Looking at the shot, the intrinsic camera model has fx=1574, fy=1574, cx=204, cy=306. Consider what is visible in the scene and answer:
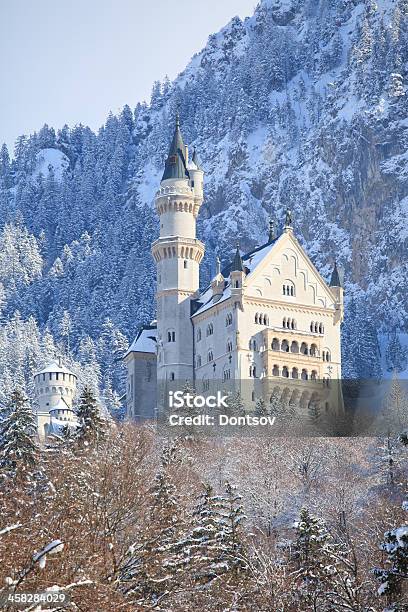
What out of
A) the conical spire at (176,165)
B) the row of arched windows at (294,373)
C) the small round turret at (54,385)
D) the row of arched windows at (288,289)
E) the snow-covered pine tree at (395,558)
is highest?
the conical spire at (176,165)

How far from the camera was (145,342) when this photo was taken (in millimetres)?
140000

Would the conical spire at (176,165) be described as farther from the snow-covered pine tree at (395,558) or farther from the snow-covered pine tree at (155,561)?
the snow-covered pine tree at (395,558)

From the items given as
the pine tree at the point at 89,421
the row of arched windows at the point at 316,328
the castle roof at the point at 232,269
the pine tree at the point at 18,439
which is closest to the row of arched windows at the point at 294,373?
the row of arched windows at the point at 316,328

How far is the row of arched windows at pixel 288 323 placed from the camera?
129 m

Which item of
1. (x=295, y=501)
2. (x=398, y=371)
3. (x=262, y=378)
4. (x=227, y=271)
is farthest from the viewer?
(x=398, y=371)

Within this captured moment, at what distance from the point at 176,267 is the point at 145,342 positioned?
325 inches

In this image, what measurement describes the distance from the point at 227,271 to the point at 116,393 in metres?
59.0

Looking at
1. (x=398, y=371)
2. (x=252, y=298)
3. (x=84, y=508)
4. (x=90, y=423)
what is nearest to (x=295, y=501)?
(x=90, y=423)

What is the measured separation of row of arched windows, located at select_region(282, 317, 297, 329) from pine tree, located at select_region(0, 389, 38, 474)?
56206mm

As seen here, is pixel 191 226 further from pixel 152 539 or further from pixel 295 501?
pixel 152 539

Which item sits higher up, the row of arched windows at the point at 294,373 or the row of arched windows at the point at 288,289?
the row of arched windows at the point at 288,289

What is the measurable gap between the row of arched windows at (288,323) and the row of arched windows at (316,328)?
86.0 inches

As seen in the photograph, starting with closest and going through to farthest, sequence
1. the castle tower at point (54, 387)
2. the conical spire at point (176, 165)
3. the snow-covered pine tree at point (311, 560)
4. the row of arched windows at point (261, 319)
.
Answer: the snow-covered pine tree at point (311, 560) < the row of arched windows at point (261, 319) < the conical spire at point (176, 165) < the castle tower at point (54, 387)

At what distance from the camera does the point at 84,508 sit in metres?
50.3
